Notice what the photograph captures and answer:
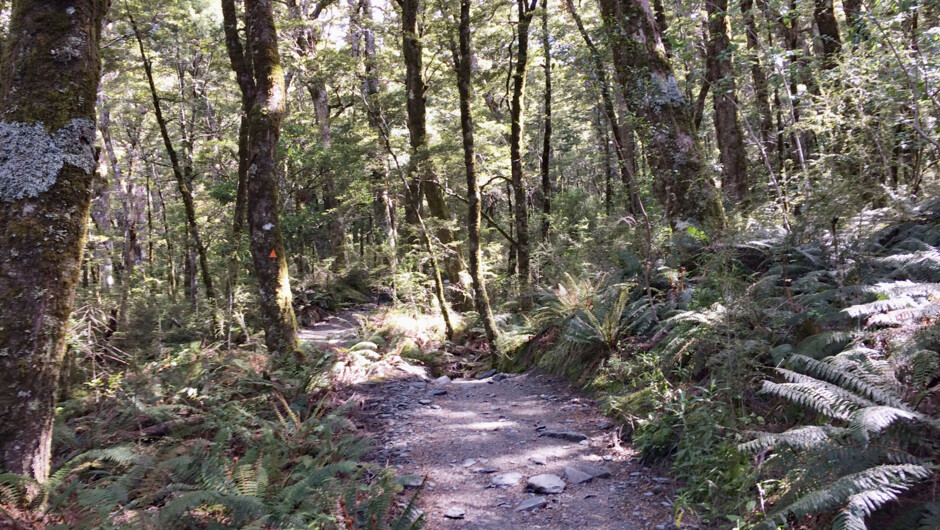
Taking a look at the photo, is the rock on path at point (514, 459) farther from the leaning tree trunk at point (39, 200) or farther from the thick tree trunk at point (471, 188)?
the leaning tree trunk at point (39, 200)

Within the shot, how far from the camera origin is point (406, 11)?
12414 mm

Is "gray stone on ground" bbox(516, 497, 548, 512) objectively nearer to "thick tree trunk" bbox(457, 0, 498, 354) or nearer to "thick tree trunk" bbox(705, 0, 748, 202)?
"thick tree trunk" bbox(457, 0, 498, 354)

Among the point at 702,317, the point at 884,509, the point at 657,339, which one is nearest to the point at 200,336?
the point at 657,339

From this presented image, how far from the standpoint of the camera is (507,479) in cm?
445

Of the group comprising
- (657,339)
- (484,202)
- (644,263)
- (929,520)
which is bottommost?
(929,520)

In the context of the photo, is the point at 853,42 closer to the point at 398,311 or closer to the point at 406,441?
the point at 406,441

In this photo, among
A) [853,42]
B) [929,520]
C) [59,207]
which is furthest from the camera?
[853,42]

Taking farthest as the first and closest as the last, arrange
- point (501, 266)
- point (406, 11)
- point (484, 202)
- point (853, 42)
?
point (484, 202), point (501, 266), point (406, 11), point (853, 42)

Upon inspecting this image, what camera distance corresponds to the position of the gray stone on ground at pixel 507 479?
4.38 metres

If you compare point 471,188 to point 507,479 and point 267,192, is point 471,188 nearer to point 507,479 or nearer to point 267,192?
point 267,192

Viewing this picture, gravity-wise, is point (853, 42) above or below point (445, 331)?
above

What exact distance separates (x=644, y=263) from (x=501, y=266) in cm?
1158

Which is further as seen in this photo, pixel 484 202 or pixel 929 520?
pixel 484 202

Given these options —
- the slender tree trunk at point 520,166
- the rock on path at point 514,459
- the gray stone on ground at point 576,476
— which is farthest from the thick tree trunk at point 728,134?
the gray stone on ground at point 576,476
